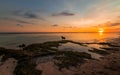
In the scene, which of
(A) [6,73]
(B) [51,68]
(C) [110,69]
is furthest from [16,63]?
(C) [110,69]

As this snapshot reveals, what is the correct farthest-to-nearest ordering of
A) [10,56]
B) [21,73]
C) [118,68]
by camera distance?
[10,56] → [118,68] → [21,73]

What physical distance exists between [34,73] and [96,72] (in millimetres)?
7337

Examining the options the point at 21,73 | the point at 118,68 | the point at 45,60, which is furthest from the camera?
the point at 45,60

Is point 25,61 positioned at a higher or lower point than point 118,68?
higher

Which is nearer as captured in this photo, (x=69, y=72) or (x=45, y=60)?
(x=69, y=72)

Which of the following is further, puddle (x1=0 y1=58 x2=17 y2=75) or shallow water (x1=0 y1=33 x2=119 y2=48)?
shallow water (x1=0 y1=33 x2=119 y2=48)

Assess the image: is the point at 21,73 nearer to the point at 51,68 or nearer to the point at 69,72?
the point at 51,68

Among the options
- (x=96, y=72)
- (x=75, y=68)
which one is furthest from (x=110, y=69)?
(x=75, y=68)

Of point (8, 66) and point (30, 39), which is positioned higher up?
point (8, 66)

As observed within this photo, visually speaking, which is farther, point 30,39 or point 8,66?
point 30,39

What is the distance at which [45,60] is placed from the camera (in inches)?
623

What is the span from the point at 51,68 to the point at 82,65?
4370mm

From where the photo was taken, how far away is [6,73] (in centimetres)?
1275

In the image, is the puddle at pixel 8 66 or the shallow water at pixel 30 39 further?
the shallow water at pixel 30 39
